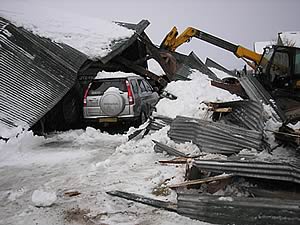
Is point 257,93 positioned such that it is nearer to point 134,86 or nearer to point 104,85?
point 134,86

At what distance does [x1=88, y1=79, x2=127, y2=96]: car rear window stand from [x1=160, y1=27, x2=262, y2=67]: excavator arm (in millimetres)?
5388

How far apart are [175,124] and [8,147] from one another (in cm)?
383

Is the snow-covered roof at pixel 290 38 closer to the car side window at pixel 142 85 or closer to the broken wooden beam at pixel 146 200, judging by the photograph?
the car side window at pixel 142 85

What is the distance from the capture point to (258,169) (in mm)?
3971

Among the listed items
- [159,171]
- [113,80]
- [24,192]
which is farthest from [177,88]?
[24,192]

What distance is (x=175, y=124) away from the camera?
7.35 meters

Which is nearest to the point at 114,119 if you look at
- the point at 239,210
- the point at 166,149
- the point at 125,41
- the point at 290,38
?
the point at 166,149

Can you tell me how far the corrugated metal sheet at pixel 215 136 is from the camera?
5.82 m

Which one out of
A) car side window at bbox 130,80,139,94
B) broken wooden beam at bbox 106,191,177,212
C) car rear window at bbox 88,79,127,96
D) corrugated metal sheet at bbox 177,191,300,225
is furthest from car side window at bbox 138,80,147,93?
corrugated metal sheet at bbox 177,191,300,225

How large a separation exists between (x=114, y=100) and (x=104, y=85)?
86 centimetres

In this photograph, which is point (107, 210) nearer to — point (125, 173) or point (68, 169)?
point (125, 173)

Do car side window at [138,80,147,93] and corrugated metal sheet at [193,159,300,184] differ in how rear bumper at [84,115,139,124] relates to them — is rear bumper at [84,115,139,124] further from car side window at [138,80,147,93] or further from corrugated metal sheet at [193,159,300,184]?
corrugated metal sheet at [193,159,300,184]

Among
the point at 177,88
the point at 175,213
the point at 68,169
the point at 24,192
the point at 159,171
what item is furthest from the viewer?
the point at 177,88

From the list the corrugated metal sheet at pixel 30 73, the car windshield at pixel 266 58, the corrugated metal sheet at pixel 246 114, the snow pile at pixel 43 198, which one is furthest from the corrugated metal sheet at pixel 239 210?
the car windshield at pixel 266 58
